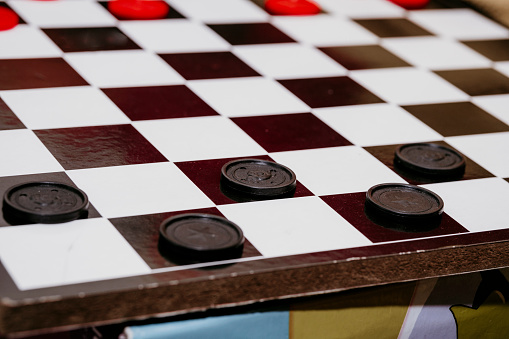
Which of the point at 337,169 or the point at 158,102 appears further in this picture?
the point at 158,102

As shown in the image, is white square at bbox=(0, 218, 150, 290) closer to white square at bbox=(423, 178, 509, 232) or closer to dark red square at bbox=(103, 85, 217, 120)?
dark red square at bbox=(103, 85, 217, 120)

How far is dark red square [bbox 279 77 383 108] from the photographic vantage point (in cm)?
235

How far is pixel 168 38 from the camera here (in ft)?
8.89

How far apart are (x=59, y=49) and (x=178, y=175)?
2.92 feet

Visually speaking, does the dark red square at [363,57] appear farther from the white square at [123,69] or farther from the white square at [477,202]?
the white square at [477,202]

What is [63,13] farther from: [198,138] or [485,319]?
[485,319]

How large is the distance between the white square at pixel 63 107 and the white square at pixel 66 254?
52cm

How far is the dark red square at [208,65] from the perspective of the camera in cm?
244

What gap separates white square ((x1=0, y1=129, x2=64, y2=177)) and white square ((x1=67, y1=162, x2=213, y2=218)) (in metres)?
0.07

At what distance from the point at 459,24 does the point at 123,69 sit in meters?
1.49

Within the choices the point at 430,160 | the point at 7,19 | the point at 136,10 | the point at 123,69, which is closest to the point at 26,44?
the point at 7,19

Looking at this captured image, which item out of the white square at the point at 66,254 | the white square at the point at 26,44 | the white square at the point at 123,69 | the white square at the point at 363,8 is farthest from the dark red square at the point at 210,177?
the white square at the point at 363,8

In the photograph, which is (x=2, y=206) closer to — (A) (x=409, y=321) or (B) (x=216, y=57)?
(A) (x=409, y=321)

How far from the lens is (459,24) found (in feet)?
10.6
